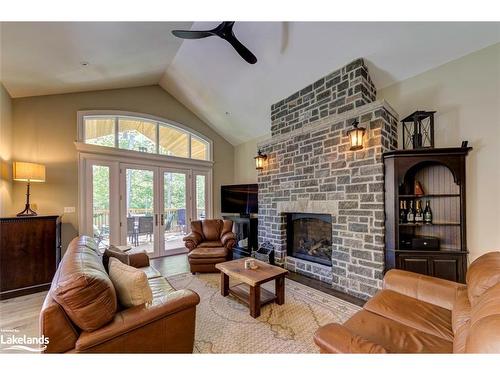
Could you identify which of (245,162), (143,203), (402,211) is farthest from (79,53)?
(402,211)

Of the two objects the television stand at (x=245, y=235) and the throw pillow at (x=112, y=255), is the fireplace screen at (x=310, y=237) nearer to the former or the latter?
the television stand at (x=245, y=235)

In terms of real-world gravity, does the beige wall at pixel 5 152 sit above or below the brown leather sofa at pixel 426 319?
above

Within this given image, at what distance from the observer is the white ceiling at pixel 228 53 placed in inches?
100.0

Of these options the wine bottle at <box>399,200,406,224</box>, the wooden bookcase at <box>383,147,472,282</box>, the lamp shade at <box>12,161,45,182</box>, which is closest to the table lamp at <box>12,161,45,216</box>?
the lamp shade at <box>12,161,45,182</box>

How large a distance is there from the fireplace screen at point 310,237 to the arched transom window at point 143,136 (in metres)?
3.21

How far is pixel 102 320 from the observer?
4.39 feet

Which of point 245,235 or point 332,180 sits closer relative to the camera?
point 332,180

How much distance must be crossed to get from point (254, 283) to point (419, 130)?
114 inches

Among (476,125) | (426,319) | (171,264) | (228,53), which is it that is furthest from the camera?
(171,264)

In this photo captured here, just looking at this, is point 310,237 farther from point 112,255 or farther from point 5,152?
point 5,152

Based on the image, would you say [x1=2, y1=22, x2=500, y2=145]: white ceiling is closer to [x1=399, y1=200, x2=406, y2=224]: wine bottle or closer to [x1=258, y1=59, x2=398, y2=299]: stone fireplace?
[x1=258, y1=59, x2=398, y2=299]: stone fireplace

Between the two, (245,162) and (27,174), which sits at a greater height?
(245,162)

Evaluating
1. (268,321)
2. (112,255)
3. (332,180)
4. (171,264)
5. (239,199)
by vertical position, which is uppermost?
(332,180)

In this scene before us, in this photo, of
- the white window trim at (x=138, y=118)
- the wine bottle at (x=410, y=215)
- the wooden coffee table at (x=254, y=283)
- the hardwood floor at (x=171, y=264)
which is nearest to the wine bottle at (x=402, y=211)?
the wine bottle at (x=410, y=215)
